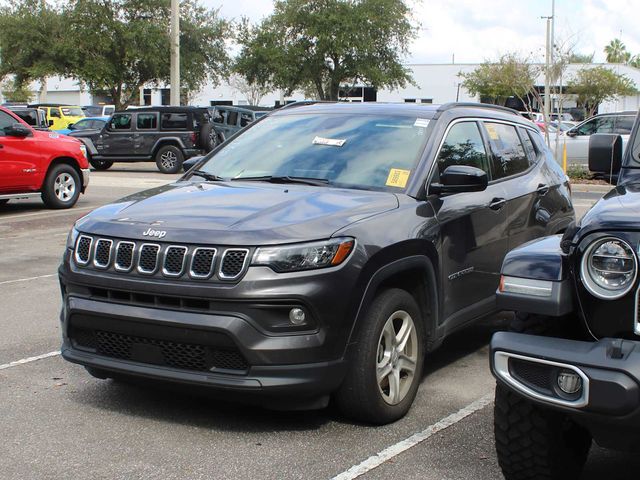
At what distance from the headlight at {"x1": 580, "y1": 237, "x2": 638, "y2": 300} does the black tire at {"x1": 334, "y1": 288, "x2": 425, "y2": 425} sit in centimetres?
137

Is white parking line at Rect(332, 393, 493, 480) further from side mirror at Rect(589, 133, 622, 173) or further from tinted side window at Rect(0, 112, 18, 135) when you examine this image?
tinted side window at Rect(0, 112, 18, 135)

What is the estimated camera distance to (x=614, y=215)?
331 cm

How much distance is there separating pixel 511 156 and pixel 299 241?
8.79 ft

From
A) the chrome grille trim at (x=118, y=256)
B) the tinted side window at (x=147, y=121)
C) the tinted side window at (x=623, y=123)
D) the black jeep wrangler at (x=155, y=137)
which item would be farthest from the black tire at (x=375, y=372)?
the tinted side window at (x=147, y=121)

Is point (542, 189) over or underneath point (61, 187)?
over

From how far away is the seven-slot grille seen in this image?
13.6 ft

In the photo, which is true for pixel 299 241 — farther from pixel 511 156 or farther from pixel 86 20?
pixel 86 20

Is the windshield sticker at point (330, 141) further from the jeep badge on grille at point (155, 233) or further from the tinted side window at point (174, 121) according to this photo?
the tinted side window at point (174, 121)

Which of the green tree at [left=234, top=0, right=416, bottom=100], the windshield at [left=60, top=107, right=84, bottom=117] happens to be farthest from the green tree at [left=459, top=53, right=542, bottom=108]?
the windshield at [left=60, top=107, right=84, bottom=117]

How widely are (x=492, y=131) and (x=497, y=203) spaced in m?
0.65

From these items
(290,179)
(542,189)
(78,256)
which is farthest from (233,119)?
(78,256)

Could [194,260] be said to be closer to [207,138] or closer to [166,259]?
[166,259]

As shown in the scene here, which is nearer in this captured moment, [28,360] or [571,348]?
[571,348]

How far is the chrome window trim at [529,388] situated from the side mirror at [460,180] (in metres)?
1.84
